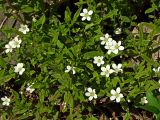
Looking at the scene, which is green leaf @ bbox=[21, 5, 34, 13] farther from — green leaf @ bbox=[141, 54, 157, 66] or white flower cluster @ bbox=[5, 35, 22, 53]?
green leaf @ bbox=[141, 54, 157, 66]

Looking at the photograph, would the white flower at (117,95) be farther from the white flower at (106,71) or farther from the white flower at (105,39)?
the white flower at (105,39)

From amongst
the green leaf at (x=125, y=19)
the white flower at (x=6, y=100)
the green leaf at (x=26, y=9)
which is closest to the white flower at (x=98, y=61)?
the green leaf at (x=125, y=19)

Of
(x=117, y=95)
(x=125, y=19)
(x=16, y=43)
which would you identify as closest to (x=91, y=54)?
(x=117, y=95)

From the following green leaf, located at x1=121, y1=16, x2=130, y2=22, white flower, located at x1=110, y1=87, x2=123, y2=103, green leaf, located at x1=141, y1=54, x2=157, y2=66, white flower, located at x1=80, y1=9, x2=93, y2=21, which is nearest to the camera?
white flower, located at x1=110, y1=87, x2=123, y2=103

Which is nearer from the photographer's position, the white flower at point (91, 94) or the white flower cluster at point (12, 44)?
the white flower at point (91, 94)

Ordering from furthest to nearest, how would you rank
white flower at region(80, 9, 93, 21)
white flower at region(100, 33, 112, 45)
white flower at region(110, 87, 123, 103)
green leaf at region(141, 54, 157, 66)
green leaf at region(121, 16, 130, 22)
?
green leaf at region(121, 16, 130, 22), white flower at region(80, 9, 93, 21), white flower at region(100, 33, 112, 45), green leaf at region(141, 54, 157, 66), white flower at region(110, 87, 123, 103)

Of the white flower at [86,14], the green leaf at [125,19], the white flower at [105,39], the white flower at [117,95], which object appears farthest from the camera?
the green leaf at [125,19]

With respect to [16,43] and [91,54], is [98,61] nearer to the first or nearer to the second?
[91,54]

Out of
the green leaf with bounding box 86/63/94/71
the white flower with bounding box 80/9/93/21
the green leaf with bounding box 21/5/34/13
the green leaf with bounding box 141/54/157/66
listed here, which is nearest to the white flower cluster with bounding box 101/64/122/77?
the green leaf with bounding box 86/63/94/71

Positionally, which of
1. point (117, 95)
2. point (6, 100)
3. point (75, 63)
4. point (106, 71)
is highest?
point (75, 63)
